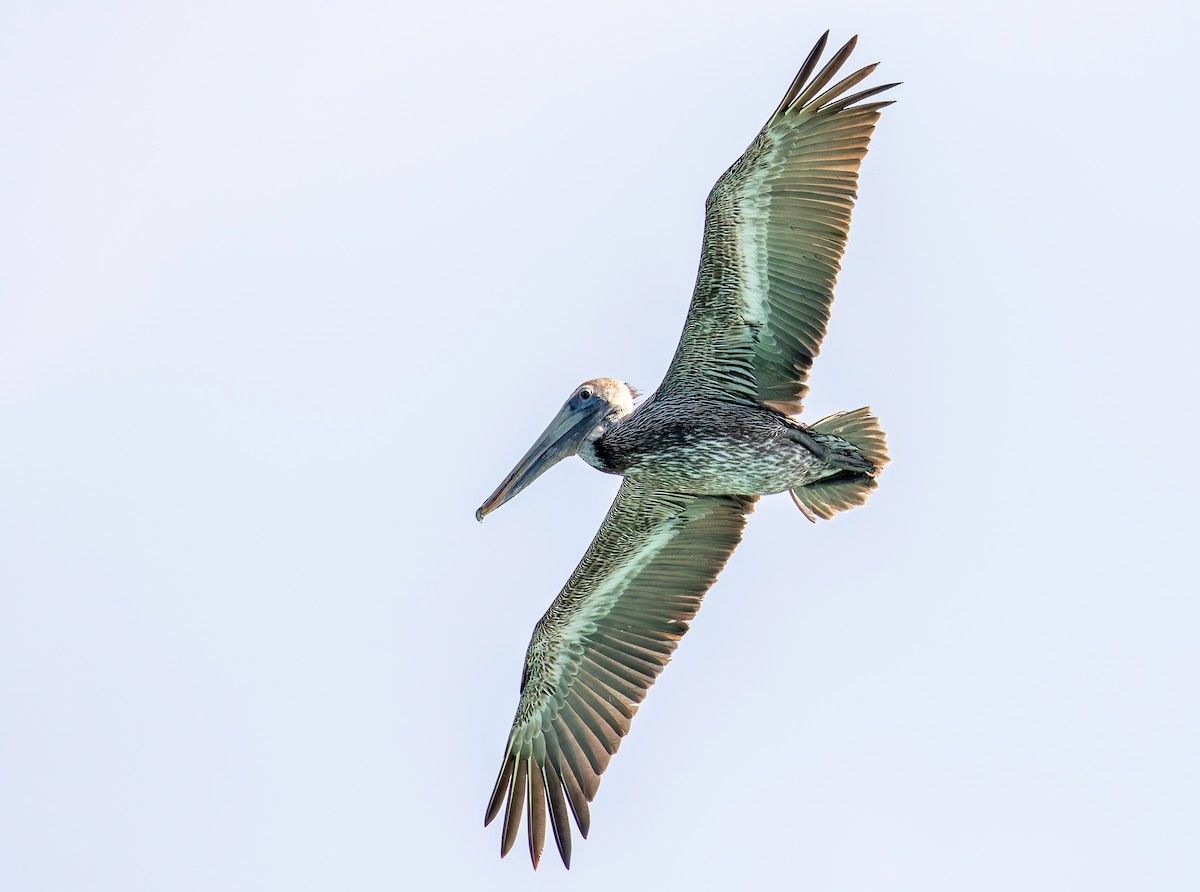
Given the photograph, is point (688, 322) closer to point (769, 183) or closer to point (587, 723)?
point (769, 183)

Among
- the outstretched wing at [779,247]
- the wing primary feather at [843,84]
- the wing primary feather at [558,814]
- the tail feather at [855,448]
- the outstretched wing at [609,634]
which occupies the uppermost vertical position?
the wing primary feather at [843,84]

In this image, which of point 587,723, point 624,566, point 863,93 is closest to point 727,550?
point 624,566

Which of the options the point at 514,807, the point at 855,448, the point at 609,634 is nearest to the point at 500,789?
the point at 514,807

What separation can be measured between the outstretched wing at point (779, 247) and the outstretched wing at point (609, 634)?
1195 millimetres

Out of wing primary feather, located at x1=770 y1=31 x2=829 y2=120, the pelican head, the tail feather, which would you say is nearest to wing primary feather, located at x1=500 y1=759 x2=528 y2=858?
the pelican head

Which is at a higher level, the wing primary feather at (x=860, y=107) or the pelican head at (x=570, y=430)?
the wing primary feather at (x=860, y=107)

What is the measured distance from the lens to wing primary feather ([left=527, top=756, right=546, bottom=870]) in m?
13.8

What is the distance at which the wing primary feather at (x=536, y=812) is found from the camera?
544 inches

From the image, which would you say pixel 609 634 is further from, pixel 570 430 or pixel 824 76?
pixel 824 76

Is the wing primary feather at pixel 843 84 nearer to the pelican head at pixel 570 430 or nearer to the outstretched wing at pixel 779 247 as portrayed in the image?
the outstretched wing at pixel 779 247

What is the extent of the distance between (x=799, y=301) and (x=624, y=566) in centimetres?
274

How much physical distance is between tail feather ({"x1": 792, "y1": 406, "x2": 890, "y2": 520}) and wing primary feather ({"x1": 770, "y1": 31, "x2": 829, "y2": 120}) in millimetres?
2330

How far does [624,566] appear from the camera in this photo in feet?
48.2

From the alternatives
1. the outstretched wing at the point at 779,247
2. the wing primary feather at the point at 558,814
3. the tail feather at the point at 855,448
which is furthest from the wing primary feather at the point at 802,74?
the wing primary feather at the point at 558,814
